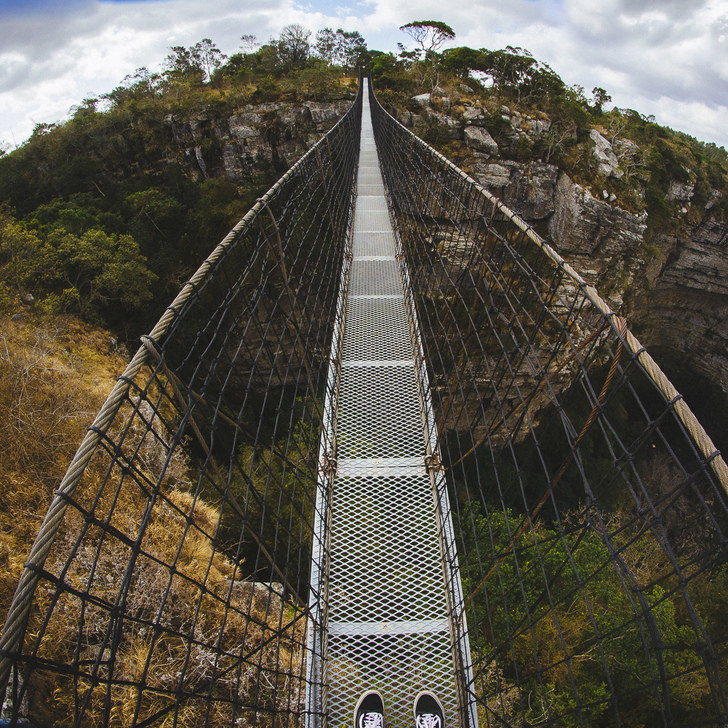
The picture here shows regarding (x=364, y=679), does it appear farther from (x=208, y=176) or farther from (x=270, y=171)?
(x=208, y=176)

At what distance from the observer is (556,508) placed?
5.32 ft

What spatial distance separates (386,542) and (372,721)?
612mm

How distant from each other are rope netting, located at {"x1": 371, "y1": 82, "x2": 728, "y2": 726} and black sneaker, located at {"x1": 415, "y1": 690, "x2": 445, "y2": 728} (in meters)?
0.15

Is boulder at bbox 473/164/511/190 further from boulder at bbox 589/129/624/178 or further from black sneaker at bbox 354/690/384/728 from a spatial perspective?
black sneaker at bbox 354/690/384/728

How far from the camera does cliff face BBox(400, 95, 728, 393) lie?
10.0 m

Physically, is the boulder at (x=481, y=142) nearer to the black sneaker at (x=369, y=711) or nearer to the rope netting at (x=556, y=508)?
the rope netting at (x=556, y=508)

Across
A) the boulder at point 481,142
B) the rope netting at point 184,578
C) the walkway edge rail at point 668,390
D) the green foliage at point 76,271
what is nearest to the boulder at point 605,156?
the boulder at point 481,142

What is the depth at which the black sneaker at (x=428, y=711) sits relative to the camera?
56.9 inches

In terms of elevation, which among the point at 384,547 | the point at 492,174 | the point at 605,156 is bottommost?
the point at 384,547

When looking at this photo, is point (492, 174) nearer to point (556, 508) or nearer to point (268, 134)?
point (268, 134)

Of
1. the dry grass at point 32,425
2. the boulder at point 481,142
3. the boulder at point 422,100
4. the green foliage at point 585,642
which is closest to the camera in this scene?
the dry grass at point 32,425

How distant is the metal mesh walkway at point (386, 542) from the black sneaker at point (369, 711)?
0.14 ft

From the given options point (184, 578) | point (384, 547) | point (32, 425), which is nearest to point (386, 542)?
point (384, 547)

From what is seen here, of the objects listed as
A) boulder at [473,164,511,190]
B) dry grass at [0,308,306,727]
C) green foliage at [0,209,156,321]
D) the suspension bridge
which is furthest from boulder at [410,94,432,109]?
dry grass at [0,308,306,727]
